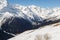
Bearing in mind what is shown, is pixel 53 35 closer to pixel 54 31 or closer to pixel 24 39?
pixel 54 31

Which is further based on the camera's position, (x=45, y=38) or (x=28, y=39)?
(x=28, y=39)

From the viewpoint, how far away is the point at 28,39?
7707 mm

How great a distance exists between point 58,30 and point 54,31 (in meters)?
0.21

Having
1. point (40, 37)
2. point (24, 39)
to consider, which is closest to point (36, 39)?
point (40, 37)

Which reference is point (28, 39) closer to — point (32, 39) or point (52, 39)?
point (32, 39)

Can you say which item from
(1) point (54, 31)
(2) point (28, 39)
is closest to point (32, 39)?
(2) point (28, 39)

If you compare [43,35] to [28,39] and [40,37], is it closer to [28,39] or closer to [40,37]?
[40,37]

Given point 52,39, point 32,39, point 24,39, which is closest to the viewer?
point 52,39

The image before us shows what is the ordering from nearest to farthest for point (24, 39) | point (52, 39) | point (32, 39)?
point (52, 39) < point (32, 39) < point (24, 39)

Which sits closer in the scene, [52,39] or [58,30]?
[52,39]

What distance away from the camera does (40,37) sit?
267 inches

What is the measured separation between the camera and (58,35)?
273 inches

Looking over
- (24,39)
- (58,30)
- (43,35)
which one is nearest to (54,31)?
(58,30)

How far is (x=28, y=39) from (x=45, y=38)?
46.2 inches
